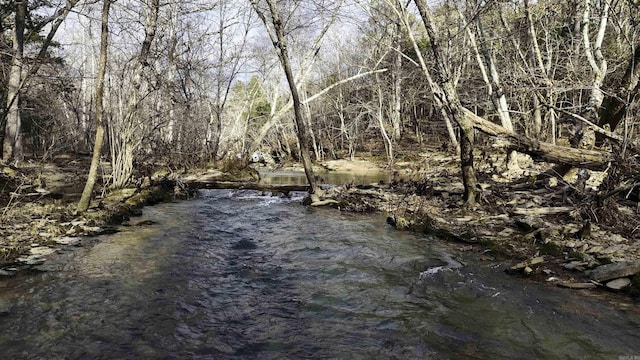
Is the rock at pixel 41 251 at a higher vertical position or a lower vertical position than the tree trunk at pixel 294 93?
lower

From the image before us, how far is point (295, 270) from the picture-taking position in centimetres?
607

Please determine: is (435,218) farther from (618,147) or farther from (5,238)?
(5,238)

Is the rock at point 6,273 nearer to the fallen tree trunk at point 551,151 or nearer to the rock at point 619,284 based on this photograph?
the rock at point 619,284

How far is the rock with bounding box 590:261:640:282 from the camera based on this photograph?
503 cm

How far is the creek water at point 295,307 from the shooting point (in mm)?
3686

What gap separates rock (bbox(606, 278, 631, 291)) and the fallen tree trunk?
365 centimetres

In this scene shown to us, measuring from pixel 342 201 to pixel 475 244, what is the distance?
4.86 meters

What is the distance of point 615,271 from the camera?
5.16 metres

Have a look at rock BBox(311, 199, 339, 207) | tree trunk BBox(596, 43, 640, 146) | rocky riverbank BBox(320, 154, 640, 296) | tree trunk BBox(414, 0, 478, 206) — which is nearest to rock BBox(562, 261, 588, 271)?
rocky riverbank BBox(320, 154, 640, 296)

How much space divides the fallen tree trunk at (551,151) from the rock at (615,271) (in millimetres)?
3393

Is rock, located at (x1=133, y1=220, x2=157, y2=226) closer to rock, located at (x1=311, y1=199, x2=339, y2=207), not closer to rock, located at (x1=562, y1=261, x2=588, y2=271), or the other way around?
rock, located at (x1=311, y1=199, x2=339, y2=207)

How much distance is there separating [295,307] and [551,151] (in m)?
6.90

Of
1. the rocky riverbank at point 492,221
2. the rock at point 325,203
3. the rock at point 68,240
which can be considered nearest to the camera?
the rocky riverbank at point 492,221

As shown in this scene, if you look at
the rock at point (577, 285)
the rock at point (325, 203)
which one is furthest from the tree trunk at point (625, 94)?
the rock at point (325, 203)
